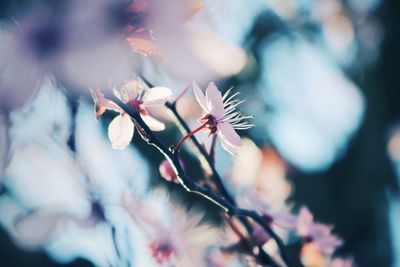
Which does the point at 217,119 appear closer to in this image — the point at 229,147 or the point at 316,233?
the point at 229,147

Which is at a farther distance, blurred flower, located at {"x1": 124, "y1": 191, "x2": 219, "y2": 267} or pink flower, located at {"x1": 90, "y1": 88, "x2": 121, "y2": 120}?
blurred flower, located at {"x1": 124, "y1": 191, "x2": 219, "y2": 267}

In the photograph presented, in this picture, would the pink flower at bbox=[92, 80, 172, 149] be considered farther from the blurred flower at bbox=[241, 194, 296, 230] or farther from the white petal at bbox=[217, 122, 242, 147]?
the blurred flower at bbox=[241, 194, 296, 230]

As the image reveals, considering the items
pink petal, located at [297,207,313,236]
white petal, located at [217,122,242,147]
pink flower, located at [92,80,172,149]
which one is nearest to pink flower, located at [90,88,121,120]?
pink flower, located at [92,80,172,149]

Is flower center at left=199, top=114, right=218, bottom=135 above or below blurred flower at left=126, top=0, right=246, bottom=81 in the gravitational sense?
below

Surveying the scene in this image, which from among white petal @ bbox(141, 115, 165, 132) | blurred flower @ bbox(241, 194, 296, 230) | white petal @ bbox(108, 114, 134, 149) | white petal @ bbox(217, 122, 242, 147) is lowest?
blurred flower @ bbox(241, 194, 296, 230)

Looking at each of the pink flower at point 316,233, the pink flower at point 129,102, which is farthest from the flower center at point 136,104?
the pink flower at point 316,233

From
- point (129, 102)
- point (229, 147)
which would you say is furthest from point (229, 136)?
point (129, 102)

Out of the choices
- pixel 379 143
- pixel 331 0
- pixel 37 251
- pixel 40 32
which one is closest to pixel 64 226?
pixel 37 251

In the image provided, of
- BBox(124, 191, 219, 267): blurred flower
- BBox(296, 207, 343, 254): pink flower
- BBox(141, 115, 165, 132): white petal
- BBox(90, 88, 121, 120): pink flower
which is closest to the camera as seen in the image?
BBox(90, 88, 121, 120): pink flower
